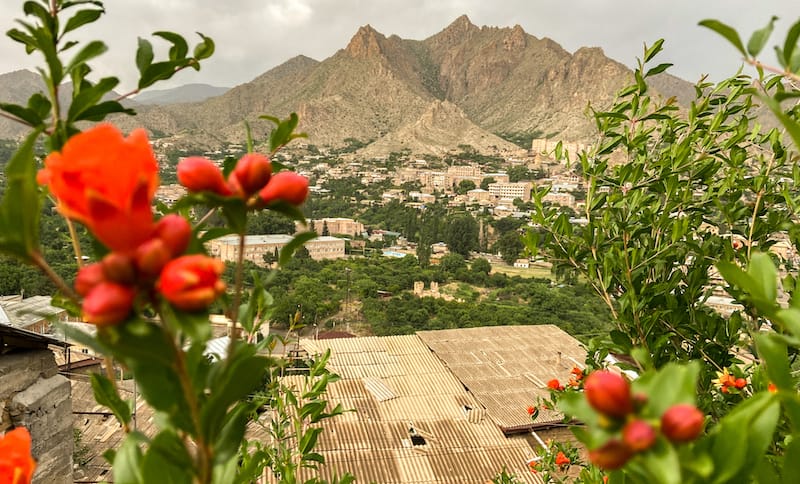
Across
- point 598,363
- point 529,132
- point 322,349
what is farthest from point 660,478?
point 529,132

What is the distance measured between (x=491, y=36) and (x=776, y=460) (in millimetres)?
125847

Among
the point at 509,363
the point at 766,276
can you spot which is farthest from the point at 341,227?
the point at 766,276

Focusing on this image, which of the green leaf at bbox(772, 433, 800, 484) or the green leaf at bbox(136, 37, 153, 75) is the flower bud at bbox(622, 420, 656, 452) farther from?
the green leaf at bbox(136, 37, 153, 75)

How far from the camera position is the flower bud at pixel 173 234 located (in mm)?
399

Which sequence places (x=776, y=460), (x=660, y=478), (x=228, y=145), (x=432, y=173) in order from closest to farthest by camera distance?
(x=660, y=478) → (x=776, y=460) → (x=432, y=173) → (x=228, y=145)

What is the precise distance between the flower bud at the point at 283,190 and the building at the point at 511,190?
57.3 metres

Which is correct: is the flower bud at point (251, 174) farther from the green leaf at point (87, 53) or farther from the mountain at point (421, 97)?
the mountain at point (421, 97)

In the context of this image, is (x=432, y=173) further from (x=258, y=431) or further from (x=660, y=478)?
(x=660, y=478)

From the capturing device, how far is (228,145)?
7625 centimetres

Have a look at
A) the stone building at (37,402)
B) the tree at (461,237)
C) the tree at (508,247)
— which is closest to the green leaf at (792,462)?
the stone building at (37,402)

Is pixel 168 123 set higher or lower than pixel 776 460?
higher

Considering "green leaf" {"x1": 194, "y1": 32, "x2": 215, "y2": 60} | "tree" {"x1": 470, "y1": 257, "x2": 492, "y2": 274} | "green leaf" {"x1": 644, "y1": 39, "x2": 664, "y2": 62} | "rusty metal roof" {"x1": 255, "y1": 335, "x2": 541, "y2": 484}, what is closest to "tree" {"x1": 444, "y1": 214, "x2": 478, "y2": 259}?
"tree" {"x1": 470, "y1": 257, "x2": 492, "y2": 274}

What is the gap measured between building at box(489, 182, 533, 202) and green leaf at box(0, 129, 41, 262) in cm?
5746

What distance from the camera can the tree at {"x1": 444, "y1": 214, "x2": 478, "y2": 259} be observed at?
38.5 metres
